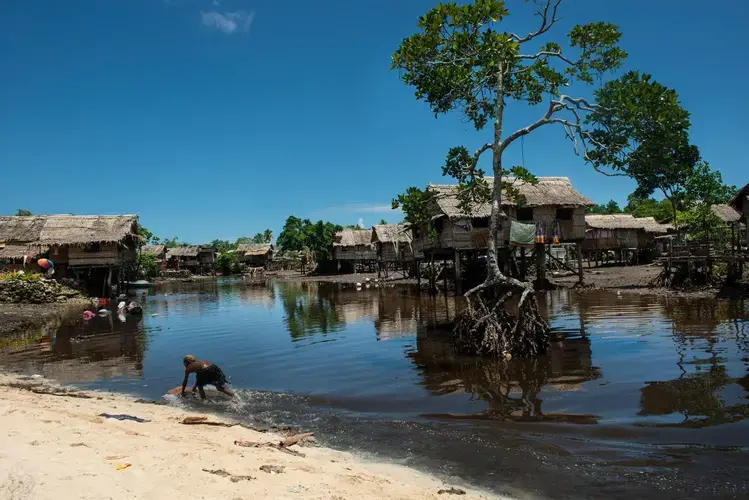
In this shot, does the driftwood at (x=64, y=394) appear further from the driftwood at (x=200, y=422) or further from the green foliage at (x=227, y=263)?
the green foliage at (x=227, y=263)

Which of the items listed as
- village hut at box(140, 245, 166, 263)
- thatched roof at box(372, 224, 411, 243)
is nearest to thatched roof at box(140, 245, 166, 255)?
village hut at box(140, 245, 166, 263)

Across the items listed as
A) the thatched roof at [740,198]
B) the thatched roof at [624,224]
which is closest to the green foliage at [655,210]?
the thatched roof at [624,224]

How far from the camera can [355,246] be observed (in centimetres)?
5909

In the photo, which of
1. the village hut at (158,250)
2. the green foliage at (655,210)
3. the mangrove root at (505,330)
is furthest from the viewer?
the village hut at (158,250)

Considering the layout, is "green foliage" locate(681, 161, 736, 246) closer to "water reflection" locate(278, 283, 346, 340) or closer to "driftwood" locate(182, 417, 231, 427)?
"water reflection" locate(278, 283, 346, 340)

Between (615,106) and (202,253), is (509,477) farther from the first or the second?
(202,253)

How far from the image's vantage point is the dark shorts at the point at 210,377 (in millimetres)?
9625

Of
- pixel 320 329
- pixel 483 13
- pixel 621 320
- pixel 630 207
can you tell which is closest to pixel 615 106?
pixel 483 13

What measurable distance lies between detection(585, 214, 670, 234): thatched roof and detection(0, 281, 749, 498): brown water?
85.2 feet

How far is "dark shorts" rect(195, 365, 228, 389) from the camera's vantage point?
9.62 metres

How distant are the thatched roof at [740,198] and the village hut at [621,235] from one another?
21468 mm

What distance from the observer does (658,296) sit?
22.0 metres

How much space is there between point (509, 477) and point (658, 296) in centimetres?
1984

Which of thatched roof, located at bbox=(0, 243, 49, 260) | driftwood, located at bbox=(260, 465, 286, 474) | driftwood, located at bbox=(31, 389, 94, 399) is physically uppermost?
thatched roof, located at bbox=(0, 243, 49, 260)
